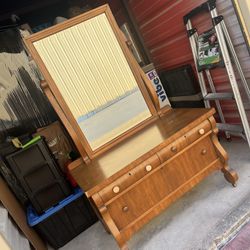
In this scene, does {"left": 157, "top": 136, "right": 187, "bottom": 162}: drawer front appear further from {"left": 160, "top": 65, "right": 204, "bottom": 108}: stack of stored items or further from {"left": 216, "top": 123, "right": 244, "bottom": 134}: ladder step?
{"left": 160, "top": 65, "right": 204, "bottom": 108}: stack of stored items

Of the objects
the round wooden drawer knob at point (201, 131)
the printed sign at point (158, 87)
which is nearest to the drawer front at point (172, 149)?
the round wooden drawer knob at point (201, 131)

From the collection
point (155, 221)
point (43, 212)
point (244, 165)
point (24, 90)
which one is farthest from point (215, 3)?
point (43, 212)

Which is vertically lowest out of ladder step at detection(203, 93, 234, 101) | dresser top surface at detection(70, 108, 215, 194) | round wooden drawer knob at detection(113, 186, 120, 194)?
round wooden drawer knob at detection(113, 186, 120, 194)

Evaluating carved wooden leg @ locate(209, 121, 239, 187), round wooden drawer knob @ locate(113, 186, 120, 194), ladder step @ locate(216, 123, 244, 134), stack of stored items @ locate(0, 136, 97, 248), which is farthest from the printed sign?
round wooden drawer knob @ locate(113, 186, 120, 194)

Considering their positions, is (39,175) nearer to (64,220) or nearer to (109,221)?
(64,220)

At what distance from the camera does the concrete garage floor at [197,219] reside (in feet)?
5.46

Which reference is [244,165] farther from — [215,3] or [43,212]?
[43,212]

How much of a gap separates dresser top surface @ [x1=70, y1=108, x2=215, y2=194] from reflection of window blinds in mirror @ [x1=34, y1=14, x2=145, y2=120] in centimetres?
36

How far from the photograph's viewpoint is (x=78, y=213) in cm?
231

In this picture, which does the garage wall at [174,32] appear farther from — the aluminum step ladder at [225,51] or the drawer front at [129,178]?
the drawer front at [129,178]

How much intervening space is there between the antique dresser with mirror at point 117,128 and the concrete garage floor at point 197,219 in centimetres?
15

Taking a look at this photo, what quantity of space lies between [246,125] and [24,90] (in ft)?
6.74

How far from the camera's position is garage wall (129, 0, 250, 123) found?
1.96 m

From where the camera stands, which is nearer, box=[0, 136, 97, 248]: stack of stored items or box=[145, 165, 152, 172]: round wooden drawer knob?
box=[145, 165, 152, 172]: round wooden drawer knob
